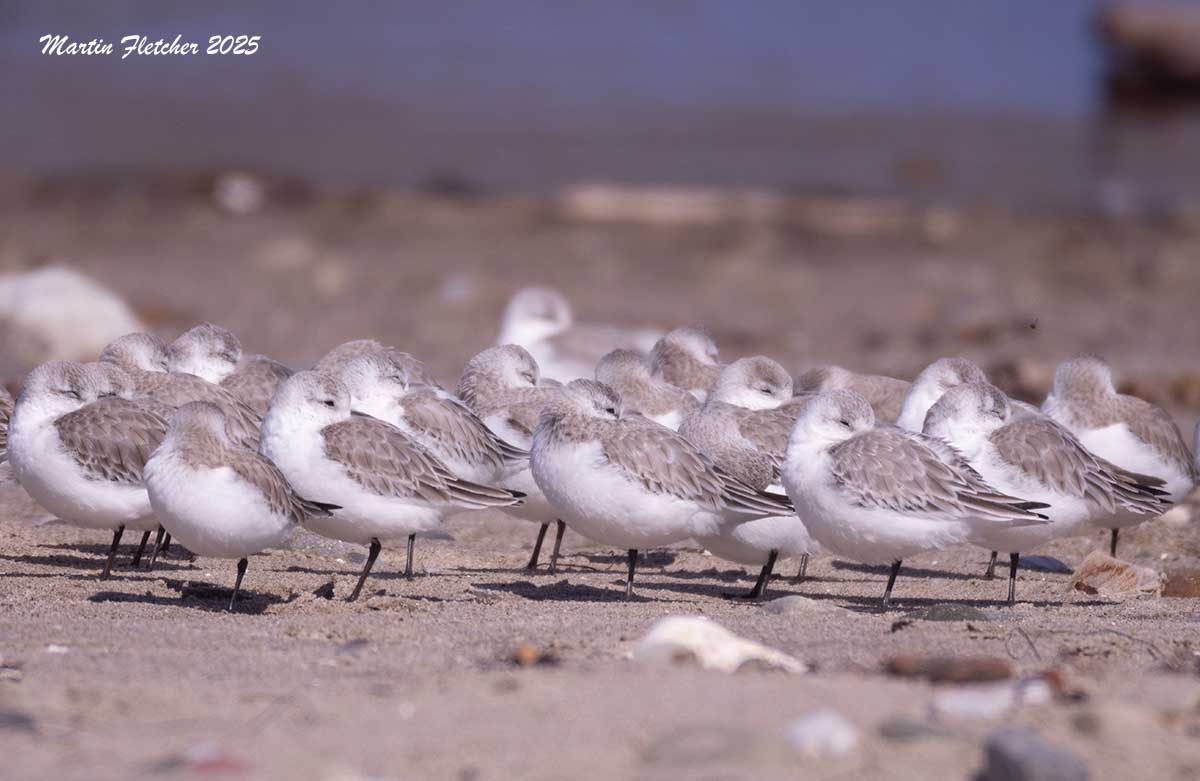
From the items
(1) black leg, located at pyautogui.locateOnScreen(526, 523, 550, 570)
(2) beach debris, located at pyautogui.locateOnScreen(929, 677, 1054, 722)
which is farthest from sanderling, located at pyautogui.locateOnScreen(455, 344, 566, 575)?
(2) beach debris, located at pyautogui.locateOnScreen(929, 677, 1054, 722)

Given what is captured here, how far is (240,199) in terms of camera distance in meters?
21.8

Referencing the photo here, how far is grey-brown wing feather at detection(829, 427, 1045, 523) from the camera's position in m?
7.76

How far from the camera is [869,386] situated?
34.6 ft

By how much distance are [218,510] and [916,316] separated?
1185 centimetres

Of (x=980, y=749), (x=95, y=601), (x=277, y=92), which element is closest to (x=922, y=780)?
(x=980, y=749)

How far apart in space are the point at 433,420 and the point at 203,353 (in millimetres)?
1754

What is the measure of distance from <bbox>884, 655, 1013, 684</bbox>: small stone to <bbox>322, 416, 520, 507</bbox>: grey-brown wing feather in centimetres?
291

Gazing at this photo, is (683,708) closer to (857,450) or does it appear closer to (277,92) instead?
(857,450)

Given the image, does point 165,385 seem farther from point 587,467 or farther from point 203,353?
point 587,467

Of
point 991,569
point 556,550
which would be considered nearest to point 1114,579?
point 991,569

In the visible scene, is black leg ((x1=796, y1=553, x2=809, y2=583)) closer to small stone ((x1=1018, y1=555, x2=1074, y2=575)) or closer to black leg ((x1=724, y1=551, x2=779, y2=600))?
black leg ((x1=724, y1=551, x2=779, y2=600))

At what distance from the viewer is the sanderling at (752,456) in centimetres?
841

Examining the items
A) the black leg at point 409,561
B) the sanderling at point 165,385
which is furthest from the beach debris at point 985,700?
the sanderling at point 165,385

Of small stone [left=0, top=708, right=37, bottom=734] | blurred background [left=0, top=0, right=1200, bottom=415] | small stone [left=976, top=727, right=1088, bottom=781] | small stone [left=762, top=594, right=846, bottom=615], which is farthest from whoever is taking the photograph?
blurred background [left=0, top=0, right=1200, bottom=415]
